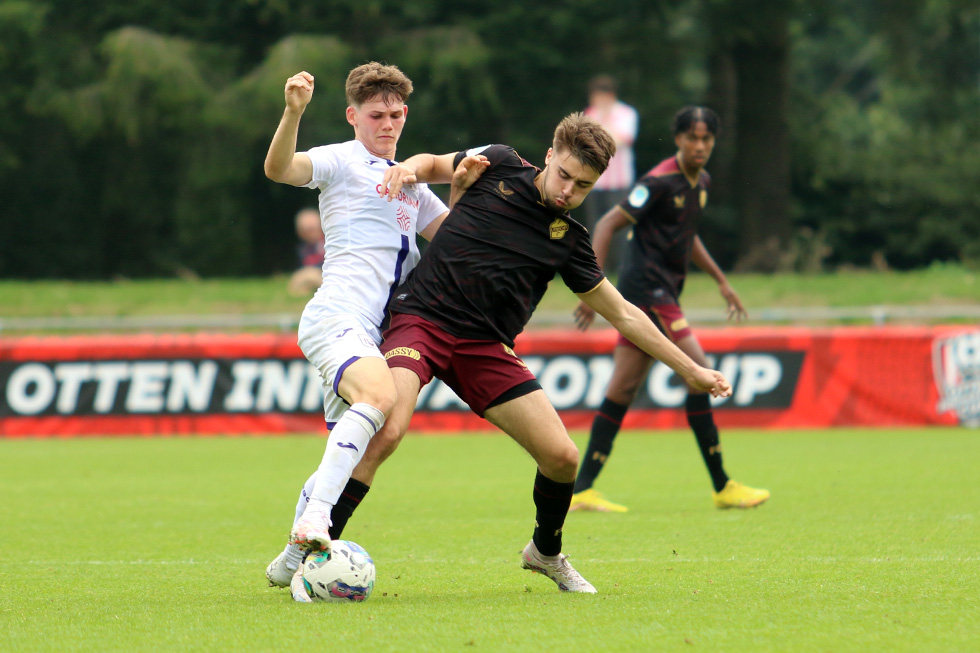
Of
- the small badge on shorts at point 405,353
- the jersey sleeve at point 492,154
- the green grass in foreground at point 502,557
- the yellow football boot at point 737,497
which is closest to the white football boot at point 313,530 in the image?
the green grass in foreground at point 502,557

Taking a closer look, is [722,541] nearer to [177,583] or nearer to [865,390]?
[177,583]

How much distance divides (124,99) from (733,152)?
12.0 m

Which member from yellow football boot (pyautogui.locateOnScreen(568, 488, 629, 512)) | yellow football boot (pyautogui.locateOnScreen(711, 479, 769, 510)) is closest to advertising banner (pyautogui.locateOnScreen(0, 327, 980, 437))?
yellow football boot (pyautogui.locateOnScreen(568, 488, 629, 512))

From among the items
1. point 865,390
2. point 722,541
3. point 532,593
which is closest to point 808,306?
point 865,390

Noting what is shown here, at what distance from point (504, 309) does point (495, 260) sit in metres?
0.23

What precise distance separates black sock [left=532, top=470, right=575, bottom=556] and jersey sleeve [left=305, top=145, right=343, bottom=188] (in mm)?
1573

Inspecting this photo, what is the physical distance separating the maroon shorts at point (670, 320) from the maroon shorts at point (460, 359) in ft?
9.80

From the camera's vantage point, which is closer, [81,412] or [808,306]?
[81,412]

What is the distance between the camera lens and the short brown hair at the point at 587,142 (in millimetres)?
5039

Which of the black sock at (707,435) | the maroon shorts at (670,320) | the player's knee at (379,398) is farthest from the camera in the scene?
the maroon shorts at (670,320)

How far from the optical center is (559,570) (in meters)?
5.34

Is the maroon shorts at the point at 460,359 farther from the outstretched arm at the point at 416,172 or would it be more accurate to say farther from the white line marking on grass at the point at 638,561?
the white line marking on grass at the point at 638,561

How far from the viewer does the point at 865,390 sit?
46.5ft

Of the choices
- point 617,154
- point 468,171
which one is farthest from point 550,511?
point 617,154
